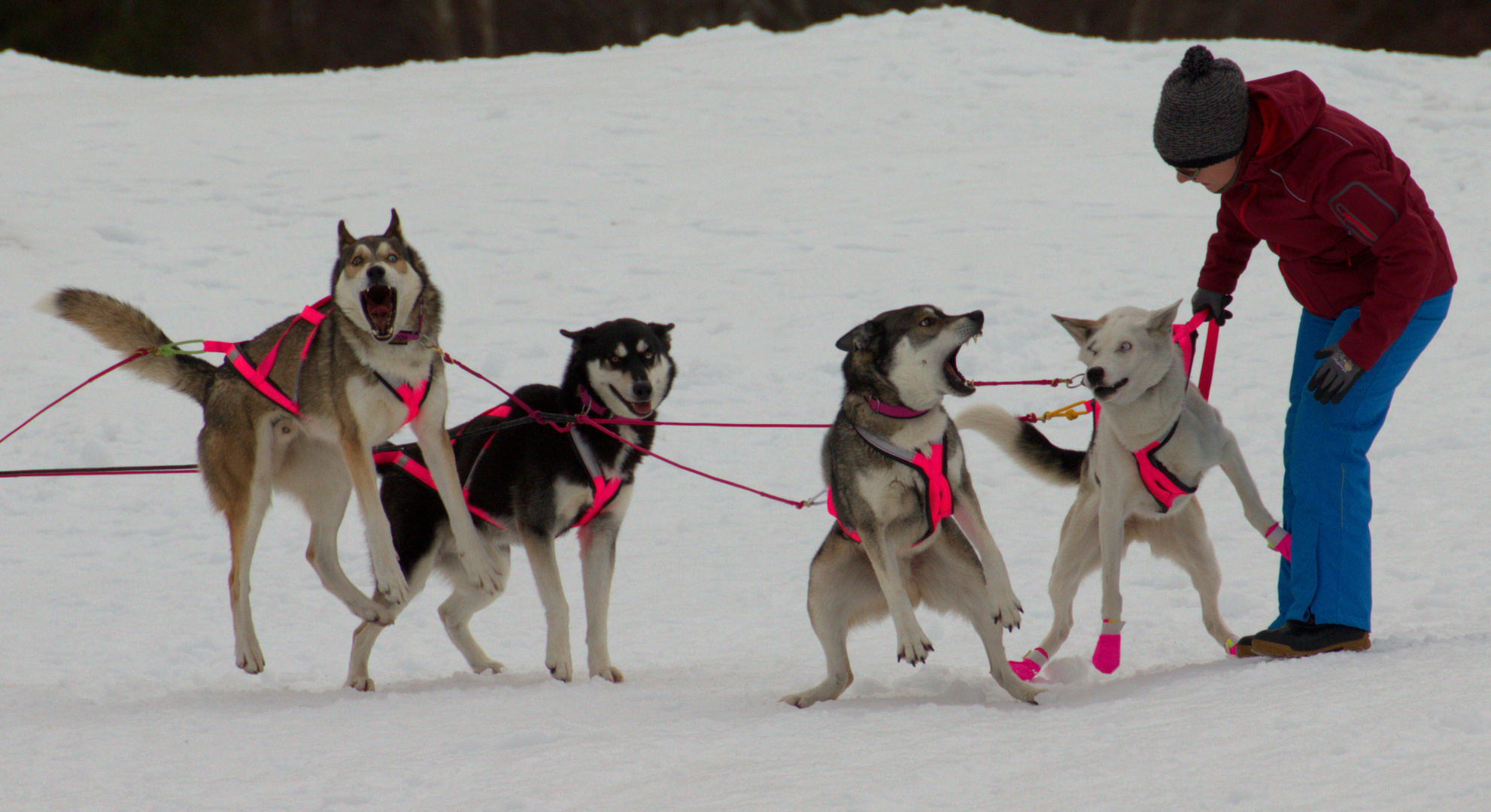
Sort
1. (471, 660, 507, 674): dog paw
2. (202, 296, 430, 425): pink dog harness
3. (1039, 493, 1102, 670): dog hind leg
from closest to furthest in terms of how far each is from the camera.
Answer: (202, 296, 430, 425): pink dog harness < (1039, 493, 1102, 670): dog hind leg < (471, 660, 507, 674): dog paw

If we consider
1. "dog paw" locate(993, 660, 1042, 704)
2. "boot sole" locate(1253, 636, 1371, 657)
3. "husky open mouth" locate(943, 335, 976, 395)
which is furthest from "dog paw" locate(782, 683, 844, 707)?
"boot sole" locate(1253, 636, 1371, 657)

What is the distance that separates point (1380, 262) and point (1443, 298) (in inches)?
11.9

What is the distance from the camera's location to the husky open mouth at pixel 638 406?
4.20 metres

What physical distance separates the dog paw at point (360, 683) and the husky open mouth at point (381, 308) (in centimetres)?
131

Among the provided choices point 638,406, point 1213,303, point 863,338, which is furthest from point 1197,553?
point 638,406

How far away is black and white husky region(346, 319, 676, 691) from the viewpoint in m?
4.20

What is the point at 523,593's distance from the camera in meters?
5.62

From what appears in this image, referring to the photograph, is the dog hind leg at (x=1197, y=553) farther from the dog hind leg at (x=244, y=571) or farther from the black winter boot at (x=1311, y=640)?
the dog hind leg at (x=244, y=571)

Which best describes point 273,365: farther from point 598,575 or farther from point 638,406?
point 598,575

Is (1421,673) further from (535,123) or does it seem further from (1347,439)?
(535,123)

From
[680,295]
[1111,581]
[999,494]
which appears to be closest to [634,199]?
[680,295]

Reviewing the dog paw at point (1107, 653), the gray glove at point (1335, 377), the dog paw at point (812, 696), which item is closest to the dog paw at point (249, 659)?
the dog paw at point (812, 696)

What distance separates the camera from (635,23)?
22688 mm

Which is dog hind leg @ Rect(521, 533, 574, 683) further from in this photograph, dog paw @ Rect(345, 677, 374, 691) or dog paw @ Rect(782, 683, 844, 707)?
dog paw @ Rect(782, 683, 844, 707)
